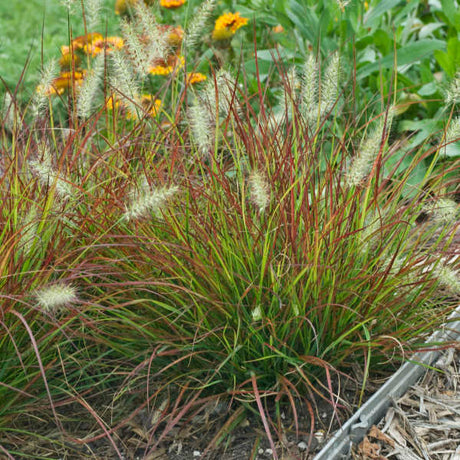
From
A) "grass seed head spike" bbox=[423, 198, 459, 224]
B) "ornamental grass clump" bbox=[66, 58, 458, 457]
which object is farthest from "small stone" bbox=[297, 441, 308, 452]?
"grass seed head spike" bbox=[423, 198, 459, 224]

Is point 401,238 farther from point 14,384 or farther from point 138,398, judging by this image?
point 14,384

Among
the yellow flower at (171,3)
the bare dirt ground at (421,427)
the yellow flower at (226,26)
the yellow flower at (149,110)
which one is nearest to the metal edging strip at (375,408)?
the bare dirt ground at (421,427)

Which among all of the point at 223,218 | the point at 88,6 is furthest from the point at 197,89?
the point at 223,218

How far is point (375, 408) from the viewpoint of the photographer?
1.86 meters

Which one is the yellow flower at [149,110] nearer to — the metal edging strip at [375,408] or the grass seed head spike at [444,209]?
the grass seed head spike at [444,209]

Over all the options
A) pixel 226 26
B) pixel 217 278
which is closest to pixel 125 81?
pixel 217 278

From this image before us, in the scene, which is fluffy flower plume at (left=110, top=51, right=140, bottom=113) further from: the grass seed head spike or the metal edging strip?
the metal edging strip

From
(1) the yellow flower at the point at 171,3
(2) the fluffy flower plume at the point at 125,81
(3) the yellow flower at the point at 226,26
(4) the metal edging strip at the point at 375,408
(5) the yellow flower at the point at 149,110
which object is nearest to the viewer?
(4) the metal edging strip at the point at 375,408

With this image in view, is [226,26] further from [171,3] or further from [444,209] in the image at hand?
[444,209]

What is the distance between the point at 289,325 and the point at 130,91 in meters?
0.87

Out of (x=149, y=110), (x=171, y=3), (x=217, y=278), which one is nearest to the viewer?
(x=217, y=278)

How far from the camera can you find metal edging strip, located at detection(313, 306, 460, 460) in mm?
1743

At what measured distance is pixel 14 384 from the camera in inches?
71.7

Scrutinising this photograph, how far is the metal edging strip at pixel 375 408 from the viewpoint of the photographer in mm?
1743
